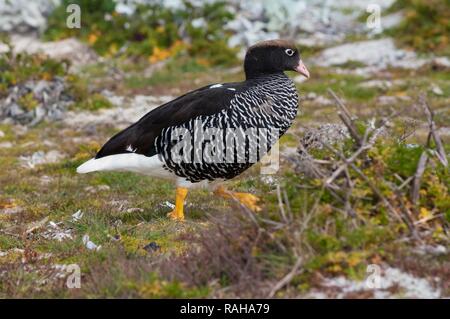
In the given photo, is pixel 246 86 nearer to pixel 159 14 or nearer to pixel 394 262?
pixel 394 262

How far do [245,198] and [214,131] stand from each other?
88 cm

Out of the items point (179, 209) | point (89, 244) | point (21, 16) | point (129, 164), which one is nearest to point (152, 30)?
point (21, 16)

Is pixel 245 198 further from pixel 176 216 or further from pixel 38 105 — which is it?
pixel 38 105

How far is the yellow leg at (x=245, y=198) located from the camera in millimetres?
7481

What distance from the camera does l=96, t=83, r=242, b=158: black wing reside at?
30.8 ft

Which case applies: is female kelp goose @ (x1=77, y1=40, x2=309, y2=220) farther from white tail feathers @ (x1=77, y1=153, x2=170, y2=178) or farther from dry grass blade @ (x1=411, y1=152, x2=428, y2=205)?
dry grass blade @ (x1=411, y1=152, x2=428, y2=205)

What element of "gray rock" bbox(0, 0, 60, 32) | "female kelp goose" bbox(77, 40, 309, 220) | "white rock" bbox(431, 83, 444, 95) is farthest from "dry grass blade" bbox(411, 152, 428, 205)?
"gray rock" bbox(0, 0, 60, 32)

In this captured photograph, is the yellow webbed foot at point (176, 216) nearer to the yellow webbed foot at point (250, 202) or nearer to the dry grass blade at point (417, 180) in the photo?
the yellow webbed foot at point (250, 202)

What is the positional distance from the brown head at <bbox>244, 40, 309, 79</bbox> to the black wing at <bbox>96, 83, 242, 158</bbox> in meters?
0.52

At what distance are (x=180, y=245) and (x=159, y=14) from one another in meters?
15.3

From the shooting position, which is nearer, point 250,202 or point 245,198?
point 250,202

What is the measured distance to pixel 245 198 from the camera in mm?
8836
